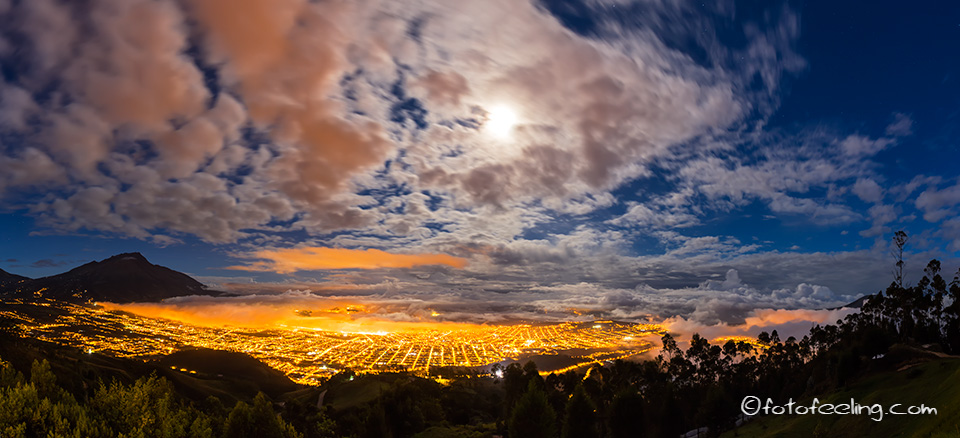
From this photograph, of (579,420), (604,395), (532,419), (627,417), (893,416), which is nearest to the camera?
(893,416)

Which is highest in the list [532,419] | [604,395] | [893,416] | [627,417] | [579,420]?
[893,416]

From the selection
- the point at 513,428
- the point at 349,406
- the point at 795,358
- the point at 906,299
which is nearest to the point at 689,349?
the point at 795,358

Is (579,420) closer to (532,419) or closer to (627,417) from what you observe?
(532,419)

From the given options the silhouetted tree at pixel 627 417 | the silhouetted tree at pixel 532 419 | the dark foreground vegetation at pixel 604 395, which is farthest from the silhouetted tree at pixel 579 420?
the silhouetted tree at pixel 627 417

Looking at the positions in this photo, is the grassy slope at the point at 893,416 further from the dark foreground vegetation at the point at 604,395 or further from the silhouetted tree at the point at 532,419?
the silhouetted tree at the point at 532,419

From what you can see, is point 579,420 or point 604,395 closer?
point 579,420

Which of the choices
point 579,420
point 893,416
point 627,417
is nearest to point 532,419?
point 579,420
